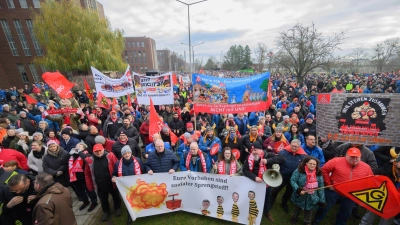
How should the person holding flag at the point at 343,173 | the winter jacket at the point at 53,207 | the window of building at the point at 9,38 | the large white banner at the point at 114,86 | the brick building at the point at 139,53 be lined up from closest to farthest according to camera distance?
1. the winter jacket at the point at 53,207
2. the person holding flag at the point at 343,173
3. the large white banner at the point at 114,86
4. the window of building at the point at 9,38
5. the brick building at the point at 139,53

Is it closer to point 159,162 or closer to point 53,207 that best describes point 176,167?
point 159,162

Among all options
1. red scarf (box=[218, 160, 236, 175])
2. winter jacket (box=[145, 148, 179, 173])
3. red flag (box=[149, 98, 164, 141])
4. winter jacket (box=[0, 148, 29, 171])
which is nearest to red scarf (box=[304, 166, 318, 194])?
red scarf (box=[218, 160, 236, 175])

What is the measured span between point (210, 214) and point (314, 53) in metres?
19.2

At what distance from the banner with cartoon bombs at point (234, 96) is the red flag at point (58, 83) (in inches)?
235

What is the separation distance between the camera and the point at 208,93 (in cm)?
573

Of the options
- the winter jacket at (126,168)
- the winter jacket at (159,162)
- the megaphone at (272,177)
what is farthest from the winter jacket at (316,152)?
the winter jacket at (126,168)

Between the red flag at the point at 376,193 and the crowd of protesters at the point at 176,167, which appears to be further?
the crowd of protesters at the point at 176,167

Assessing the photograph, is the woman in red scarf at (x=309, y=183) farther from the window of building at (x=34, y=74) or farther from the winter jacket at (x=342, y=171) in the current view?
the window of building at (x=34, y=74)

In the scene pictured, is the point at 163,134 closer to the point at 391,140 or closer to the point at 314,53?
the point at 391,140

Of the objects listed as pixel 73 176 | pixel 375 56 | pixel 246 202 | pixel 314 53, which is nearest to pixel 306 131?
pixel 246 202

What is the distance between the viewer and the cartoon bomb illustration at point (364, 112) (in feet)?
11.3

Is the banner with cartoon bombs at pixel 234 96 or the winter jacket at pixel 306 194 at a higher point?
the banner with cartoon bombs at pixel 234 96

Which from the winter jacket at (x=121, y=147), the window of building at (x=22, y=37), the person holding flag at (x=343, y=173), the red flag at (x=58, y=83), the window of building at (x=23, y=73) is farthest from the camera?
the window of building at (x=23, y=73)

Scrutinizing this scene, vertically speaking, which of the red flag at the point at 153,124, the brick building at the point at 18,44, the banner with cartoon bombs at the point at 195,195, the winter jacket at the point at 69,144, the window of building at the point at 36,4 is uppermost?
the window of building at the point at 36,4
